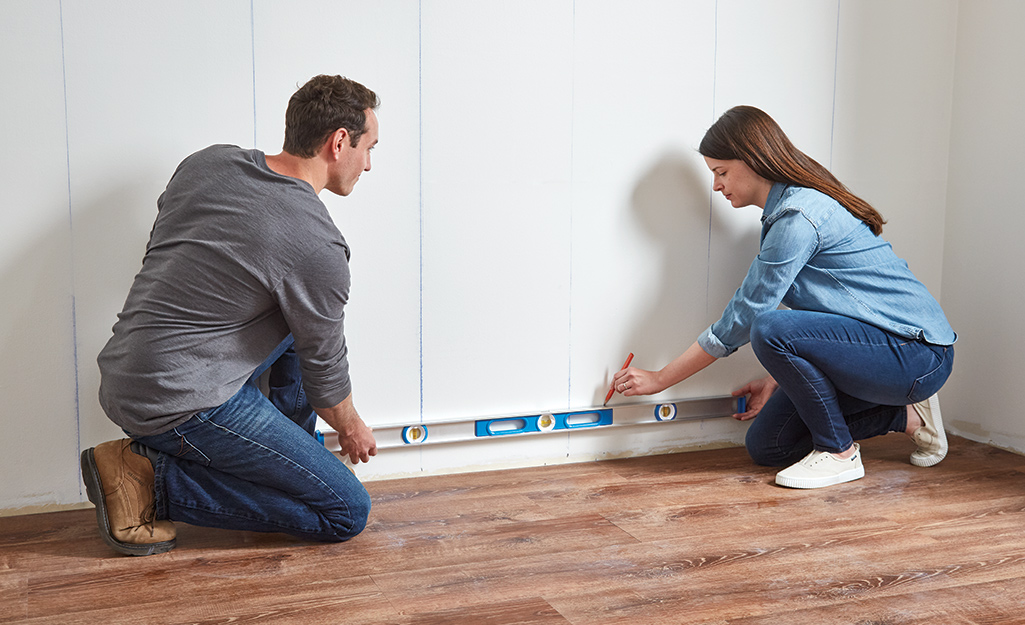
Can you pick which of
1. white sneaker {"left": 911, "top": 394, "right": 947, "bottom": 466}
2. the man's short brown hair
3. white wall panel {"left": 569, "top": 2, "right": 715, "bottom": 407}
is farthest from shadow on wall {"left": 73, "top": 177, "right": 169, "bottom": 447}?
white sneaker {"left": 911, "top": 394, "right": 947, "bottom": 466}

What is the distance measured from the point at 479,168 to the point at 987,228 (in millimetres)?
1494

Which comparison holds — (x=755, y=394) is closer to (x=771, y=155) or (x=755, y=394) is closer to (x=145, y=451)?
(x=771, y=155)

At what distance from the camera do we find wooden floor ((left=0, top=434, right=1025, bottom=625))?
1.36 meters

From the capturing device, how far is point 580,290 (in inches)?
86.4

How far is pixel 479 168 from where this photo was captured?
206cm

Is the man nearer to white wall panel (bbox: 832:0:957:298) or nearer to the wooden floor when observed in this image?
the wooden floor

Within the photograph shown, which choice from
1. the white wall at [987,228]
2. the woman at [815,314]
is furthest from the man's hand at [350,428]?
the white wall at [987,228]

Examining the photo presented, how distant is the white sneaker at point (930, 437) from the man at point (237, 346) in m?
1.45

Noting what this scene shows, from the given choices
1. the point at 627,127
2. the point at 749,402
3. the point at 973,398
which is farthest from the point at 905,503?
the point at 627,127

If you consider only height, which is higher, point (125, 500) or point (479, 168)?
point (479, 168)

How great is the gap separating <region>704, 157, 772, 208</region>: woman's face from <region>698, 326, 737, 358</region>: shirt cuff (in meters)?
0.36

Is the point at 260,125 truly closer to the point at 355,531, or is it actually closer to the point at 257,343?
the point at 257,343

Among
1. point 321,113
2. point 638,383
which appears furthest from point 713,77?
point 321,113

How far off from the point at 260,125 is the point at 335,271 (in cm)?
54
